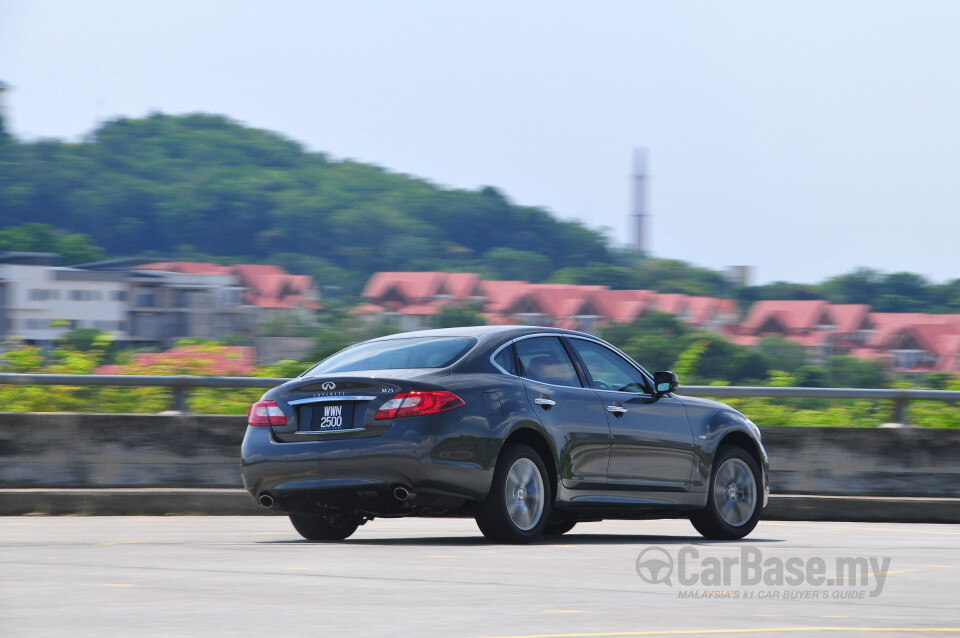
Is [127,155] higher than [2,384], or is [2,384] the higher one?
[127,155]

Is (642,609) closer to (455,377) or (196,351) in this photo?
(455,377)

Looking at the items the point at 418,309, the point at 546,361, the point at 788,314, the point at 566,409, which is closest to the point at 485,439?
the point at 566,409

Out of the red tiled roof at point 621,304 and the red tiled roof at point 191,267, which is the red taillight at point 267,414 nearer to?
the red tiled roof at point 621,304

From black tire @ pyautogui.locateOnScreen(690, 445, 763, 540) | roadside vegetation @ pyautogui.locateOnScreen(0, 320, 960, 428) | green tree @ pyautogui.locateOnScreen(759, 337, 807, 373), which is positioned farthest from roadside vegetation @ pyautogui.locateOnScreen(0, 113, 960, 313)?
black tire @ pyautogui.locateOnScreen(690, 445, 763, 540)

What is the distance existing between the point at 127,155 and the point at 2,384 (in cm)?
14473

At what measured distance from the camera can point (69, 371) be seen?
628 inches

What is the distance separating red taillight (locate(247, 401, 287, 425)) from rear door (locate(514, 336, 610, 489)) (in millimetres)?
1584

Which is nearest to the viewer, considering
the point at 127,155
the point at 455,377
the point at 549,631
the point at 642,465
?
the point at 549,631

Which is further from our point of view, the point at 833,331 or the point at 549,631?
the point at 833,331

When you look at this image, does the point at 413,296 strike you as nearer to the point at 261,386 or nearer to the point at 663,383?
Result: the point at 261,386

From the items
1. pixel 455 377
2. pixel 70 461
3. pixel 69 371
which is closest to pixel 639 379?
pixel 455 377

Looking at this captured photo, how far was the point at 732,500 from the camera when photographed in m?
11.0

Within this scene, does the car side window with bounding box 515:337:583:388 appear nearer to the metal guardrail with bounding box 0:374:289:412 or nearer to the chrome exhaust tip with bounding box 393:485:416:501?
the chrome exhaust tip with bounding box 393:485:416:501

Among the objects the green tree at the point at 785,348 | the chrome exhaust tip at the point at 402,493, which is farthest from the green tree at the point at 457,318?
the chrome exhaust tip at the point at 402,493
